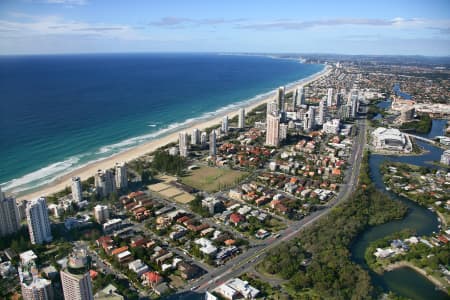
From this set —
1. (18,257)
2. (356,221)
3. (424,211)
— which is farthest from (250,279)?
(424,211)

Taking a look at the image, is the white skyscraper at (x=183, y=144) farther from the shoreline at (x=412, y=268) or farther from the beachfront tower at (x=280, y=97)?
the beachfront tower at (x=280, y=97)

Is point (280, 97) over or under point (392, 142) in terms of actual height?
over

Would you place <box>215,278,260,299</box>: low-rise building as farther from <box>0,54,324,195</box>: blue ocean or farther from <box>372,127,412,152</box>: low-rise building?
<box>372,127,412,152</box>: low-rise building

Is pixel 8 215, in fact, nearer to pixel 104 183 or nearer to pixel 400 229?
pixel 104 183

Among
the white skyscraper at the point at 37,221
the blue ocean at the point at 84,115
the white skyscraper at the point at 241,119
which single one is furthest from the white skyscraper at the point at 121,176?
the white skyscraper at the point at 241,119

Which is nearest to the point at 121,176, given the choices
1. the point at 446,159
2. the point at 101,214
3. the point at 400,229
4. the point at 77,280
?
the point at 101,214

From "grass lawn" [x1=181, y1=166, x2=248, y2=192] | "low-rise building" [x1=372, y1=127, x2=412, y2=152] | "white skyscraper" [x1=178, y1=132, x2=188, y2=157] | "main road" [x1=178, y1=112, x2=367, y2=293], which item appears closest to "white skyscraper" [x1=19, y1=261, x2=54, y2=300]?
"main road" [x1=178, y1=112, x2=367, y2=293]
